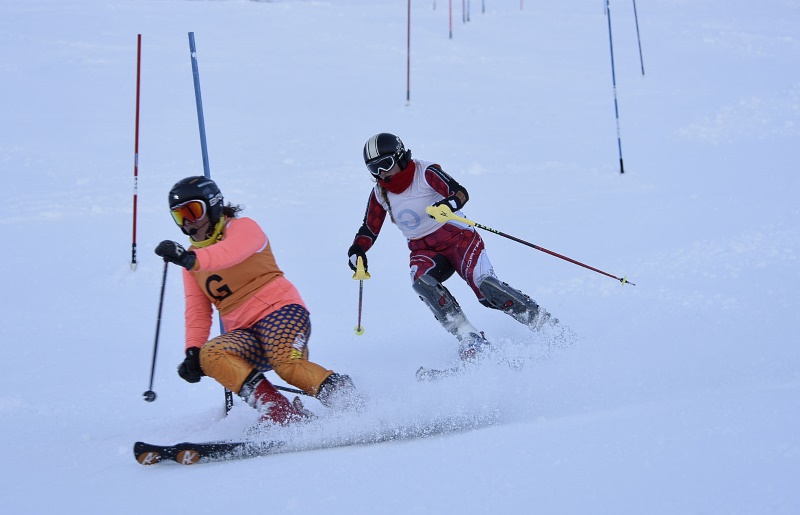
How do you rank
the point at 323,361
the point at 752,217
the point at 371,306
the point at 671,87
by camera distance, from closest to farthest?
the point at 323,361 < the point at 371,306 < the point at 752,217 < the point at 671,87

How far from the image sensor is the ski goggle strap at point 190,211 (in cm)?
379

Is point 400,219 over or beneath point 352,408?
over

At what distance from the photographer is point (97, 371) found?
5.23 m

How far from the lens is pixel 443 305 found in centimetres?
484

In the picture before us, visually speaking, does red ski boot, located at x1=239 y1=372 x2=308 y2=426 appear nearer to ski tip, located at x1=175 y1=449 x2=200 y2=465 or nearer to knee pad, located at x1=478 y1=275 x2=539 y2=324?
ski tip, located at x1=175 y1=449 x2=200 y2=465

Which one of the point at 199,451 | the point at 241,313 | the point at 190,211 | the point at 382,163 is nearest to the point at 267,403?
the point at 199,451

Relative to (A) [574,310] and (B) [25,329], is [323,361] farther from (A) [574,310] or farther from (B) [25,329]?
(B) [25,329]

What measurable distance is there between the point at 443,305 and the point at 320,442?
4.97ft

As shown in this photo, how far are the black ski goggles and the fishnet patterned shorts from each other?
1.05 m

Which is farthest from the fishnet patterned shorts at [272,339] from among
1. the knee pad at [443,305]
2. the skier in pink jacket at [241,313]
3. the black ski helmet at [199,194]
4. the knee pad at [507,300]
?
the knee pad at [507,300]

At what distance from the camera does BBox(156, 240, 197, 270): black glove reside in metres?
3.47

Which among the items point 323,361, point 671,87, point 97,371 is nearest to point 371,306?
point 323,361

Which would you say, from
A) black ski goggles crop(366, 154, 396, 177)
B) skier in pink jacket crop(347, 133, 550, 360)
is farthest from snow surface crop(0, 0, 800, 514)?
black ski goggles crop(366, 154, 396, 177)

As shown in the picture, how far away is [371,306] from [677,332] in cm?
252
